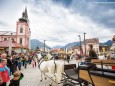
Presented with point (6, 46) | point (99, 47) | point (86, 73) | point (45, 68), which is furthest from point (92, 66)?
point (99, 47)

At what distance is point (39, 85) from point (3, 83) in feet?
11.4

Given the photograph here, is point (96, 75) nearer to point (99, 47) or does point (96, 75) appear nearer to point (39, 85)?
point (39, 85)

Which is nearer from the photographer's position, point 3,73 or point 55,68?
point 3,73

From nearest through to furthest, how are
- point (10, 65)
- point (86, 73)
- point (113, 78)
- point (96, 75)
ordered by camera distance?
point (113, 78)
point (96, 75)
point (86, 73)
point (10, 65)

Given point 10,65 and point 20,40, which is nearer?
point 10,65

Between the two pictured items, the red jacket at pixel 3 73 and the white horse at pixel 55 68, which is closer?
the red jacket at pixel 3 73

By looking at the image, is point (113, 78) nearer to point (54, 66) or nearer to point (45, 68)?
point (54, 66)

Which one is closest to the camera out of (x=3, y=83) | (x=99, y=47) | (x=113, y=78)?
(x=113, y=78)

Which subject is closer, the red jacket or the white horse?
the red jacket

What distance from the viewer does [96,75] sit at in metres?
3.41

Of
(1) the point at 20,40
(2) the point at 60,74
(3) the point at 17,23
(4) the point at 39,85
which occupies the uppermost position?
(3) the point at 17,23

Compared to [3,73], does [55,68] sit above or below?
below

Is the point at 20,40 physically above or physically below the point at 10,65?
above

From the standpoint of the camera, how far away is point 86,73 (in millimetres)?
3980
